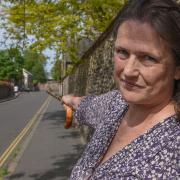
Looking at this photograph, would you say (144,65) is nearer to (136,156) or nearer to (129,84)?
(129,84)

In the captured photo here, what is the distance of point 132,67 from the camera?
1.75 metres

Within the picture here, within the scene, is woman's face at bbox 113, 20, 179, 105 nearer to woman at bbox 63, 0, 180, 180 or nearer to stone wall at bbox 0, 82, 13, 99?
woman at bbox 63, 0, 180, 180

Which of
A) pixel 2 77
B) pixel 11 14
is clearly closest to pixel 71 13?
pixel 11 14

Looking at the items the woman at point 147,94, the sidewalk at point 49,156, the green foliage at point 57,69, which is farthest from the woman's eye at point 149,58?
the green foliage at point 57,69

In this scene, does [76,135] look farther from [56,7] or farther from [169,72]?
[169,72]

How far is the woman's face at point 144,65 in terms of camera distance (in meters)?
1.72

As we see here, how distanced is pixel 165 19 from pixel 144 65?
163 millimetres

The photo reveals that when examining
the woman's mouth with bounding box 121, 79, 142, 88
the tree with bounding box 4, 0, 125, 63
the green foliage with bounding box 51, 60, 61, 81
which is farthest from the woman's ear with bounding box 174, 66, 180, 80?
the green foliage with bounding box 51, 60, 61, 81

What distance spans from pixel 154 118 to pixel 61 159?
32.4 feet

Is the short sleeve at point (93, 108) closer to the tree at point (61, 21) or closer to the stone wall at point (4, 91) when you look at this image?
the tree at point (61, 21)

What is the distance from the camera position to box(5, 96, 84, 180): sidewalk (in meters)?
9.45

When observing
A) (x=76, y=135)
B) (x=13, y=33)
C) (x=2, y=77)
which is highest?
(x=13, y=33)

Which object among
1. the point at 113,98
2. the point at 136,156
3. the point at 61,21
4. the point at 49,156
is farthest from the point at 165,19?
the point at 61,21

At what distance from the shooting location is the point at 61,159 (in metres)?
11.5
